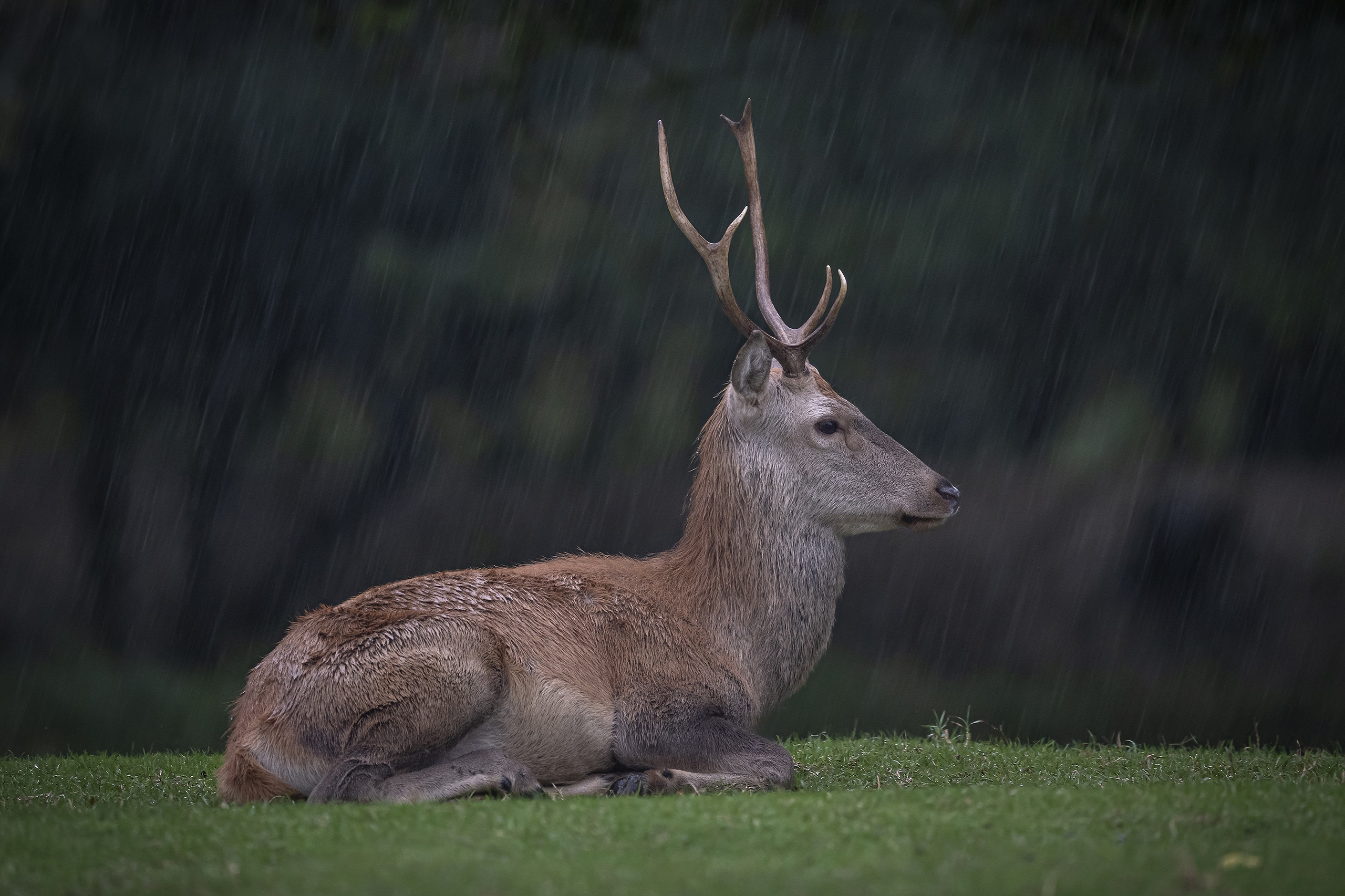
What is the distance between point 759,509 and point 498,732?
146cm

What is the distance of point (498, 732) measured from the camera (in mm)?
4203

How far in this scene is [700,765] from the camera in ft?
14.4

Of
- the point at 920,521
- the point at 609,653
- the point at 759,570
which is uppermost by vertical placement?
the point at 920,521

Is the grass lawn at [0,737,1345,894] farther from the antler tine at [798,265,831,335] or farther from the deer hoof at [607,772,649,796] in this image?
the antler tine at [798,265,831,335]

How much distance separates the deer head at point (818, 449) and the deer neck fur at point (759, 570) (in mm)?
36

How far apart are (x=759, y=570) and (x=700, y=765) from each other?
2.90 feet

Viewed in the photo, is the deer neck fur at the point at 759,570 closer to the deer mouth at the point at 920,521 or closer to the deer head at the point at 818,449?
the deer head at the point at 818,449

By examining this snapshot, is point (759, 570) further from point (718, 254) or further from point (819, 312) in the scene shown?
point (718, 254)

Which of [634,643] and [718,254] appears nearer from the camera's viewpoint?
[634,643]

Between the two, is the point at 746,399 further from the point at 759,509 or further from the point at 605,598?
the point at 605,598

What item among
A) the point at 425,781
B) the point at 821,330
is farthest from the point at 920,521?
the point at 425,781

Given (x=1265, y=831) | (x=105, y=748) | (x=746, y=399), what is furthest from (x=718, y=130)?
(x=1265, y=831)

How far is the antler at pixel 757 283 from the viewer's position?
16.9ft

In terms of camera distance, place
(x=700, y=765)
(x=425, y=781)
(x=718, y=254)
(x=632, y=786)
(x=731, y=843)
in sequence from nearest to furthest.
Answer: (x=731, y=843) < (x=425, y=781) < (x=632, y=786) < (x=700, y=765) < (x=718, y=254)
